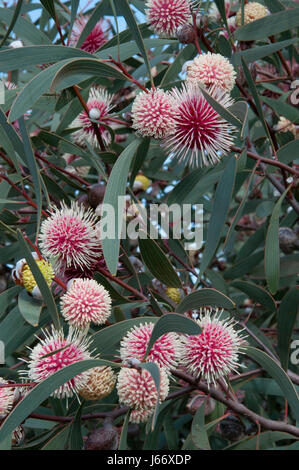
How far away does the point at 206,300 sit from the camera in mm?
974

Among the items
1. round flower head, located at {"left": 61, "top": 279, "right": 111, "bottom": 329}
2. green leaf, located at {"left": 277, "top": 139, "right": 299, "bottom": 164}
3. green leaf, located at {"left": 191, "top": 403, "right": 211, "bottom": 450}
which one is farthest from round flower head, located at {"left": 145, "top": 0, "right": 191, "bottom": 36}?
green leaf, located at {"left": 191, "top": 403, "right": 211, "bottom": 450}

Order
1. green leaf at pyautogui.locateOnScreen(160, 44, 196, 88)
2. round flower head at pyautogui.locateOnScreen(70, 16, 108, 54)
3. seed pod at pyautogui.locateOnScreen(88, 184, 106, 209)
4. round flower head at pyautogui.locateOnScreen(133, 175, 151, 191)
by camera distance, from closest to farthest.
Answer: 1. seed pod at pyautogui.locateOnScreen(88, 184, 106, 209)
2. green leaf at pyautogui.locateOnScreen(160, 44, 196, 88)
3. round flower head at pyautogui.locateOnScreen(70, 16, 108, 54)
4. round flower head at pyautogui.locateOnScreen(133, 175, 151, 191)

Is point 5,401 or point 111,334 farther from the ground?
point 111,334

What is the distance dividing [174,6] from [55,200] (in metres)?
0.57

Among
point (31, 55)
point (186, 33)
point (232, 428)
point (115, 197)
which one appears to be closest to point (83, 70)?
point (31, 55)

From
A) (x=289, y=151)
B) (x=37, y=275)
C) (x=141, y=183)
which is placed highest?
(x=141, y=183)

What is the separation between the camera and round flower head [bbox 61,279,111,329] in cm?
103

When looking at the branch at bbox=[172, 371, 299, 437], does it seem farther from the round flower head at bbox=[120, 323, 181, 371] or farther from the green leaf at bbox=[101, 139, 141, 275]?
the green leaf at bbox=[101, 139, 141, 275]

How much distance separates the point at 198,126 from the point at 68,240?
35 cm

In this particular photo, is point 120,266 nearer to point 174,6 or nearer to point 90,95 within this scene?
point 90,95

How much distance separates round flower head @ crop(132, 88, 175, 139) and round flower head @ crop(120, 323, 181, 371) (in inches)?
14.7

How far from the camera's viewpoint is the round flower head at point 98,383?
1092 millimetres

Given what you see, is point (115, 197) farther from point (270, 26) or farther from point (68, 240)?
point (270, 26)

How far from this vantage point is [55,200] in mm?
1479
